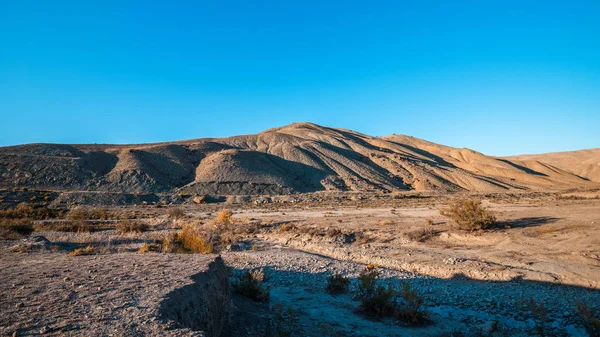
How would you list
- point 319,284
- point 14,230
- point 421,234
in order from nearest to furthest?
point 319,284 → point 14,230 → point 421,234

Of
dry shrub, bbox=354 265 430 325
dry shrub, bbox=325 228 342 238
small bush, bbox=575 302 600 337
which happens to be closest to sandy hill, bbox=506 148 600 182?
dry shrub, bbox=325 228 342 238

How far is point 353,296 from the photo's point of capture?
10.2 m

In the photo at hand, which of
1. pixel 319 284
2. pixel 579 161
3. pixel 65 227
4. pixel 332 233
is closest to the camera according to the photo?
pixel 319 284

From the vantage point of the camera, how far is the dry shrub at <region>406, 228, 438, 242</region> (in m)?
18.0

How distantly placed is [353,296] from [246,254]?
7.08m

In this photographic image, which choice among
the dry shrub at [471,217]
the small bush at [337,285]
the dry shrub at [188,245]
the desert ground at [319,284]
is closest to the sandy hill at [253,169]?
the desert ground at [319,284]

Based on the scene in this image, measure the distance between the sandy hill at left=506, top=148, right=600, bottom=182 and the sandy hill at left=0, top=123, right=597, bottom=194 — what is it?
48.2ft

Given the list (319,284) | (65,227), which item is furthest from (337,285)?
(65,227)

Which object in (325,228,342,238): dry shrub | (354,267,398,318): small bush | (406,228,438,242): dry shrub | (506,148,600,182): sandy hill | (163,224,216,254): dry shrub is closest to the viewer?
(354,267,398,318): small bush

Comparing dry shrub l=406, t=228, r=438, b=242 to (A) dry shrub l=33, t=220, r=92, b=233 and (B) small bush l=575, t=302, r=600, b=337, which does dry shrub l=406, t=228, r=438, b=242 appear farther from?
(A) dry shrub l=33, t=220, r=92, b=233

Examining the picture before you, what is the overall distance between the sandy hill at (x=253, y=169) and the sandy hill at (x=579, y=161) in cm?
1468

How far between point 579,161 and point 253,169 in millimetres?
123711

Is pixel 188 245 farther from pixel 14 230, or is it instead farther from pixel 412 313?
pixel 14 230

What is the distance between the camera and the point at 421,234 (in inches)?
728
